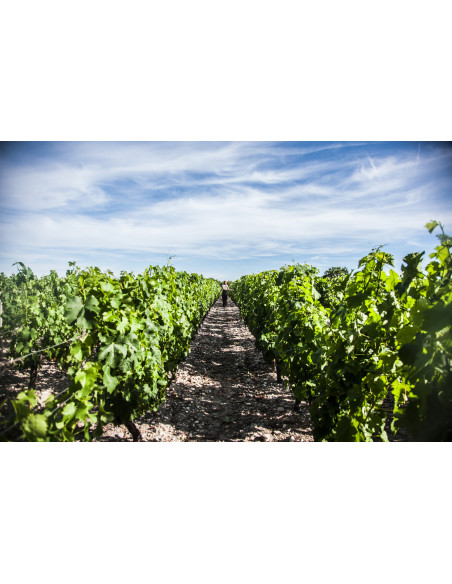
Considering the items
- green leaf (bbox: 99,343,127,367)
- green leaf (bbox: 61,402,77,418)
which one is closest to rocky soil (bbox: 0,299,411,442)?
green leaf (bbox: 61,402,77,418)

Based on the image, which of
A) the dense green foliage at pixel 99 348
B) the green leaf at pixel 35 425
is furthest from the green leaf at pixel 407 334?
the green leaf at pixel 35 425

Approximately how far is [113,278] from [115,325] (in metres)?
0.85

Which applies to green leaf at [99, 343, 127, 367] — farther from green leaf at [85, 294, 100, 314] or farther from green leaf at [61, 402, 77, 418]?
green leaf at [61, 402, 77, 418]

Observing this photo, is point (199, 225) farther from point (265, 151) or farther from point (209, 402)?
point (209, 402)

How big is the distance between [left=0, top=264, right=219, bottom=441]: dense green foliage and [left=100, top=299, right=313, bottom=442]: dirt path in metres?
0.36

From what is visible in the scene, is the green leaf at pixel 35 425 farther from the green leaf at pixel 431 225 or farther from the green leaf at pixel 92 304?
the green leaf at pixel 431 225

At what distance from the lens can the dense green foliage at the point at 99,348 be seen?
6.33ft

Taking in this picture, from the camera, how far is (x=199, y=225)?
2.91m

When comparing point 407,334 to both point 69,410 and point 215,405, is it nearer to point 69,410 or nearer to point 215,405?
point 69,410

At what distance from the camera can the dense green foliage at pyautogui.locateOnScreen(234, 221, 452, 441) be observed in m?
1.66

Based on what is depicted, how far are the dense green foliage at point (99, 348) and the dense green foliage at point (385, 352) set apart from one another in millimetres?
1614

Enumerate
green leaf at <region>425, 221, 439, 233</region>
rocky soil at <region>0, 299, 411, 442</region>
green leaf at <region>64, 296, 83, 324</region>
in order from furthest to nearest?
1. rocky soil at <region>0, 299, 411, 442</region>
2. green leaf at <region>64, 296, 83, 324</region>
3. green leaf at <region>425, 221, 439, 233</region>

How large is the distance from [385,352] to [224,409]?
2474mm
